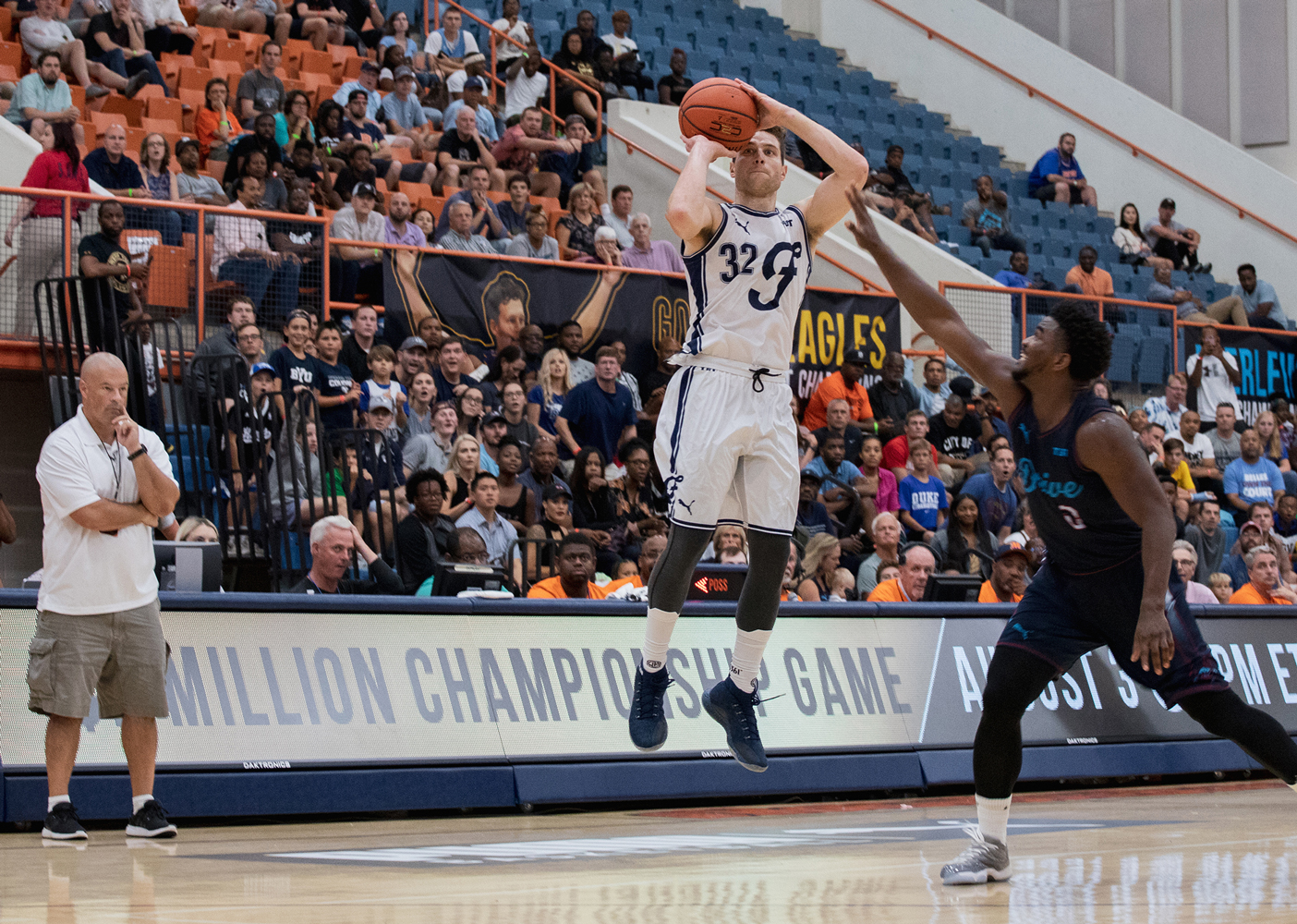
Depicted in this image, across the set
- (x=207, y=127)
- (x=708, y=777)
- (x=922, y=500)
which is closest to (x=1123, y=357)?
(x=922, y=500)

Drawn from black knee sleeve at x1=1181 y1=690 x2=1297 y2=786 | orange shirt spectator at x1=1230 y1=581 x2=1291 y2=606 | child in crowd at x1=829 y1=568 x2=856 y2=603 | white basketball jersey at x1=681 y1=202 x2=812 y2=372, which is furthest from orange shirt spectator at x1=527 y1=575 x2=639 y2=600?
orange shirt spectator at x1=1230 y1=581 x2=1291 y2=606

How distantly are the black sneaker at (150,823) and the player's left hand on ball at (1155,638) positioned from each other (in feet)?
14.2

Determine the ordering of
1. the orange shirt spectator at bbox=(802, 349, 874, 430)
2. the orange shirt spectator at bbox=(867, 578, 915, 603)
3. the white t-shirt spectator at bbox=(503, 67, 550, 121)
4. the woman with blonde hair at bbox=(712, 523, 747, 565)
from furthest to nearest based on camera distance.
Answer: the white t-shirt spectator at bbox=(503, 67, 550, 121)
the orange shirt spectator at bbox=(802, 349, 874, 430)
the orange shirt spectator at bbox=(867, 578, 915, 603)
the woman with blonde hair at bbox=(712, 523, 747, 565)

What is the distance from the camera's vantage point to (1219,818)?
8344 mm

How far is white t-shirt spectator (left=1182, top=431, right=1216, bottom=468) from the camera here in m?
17.3

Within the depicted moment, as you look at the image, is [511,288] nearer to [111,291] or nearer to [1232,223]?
[111,291]

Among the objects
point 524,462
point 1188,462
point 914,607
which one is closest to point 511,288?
point 524,462

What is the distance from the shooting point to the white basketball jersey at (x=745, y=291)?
6320 millimetres

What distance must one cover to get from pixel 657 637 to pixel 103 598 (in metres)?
2.77

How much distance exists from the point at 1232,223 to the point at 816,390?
36.6 feet

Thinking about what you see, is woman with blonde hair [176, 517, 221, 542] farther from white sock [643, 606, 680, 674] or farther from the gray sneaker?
the gray sneaker

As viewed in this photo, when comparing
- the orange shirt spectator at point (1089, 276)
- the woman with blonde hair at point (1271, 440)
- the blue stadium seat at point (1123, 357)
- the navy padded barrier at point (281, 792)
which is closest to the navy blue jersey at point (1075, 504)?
the navy padded barrier at point (281, 792)

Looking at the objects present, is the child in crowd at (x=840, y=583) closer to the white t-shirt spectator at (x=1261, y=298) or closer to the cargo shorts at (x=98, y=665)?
the cargo shorts at (x=98, y=665)

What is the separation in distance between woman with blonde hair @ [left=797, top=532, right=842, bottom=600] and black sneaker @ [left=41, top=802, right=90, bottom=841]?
252 inches
